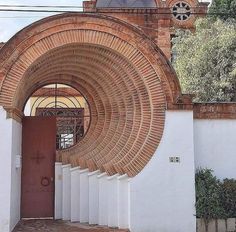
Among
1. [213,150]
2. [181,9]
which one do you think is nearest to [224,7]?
[181,9]

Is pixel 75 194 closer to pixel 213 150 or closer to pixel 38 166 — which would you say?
pixel 38 166

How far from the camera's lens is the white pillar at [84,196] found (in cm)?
1098

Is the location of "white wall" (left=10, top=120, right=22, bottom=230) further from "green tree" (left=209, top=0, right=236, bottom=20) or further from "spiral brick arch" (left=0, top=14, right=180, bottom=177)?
"green tree" (left=209, top=0, right=236, bottom=20)

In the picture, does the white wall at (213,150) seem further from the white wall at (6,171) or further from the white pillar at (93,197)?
the white wall at (6,171)

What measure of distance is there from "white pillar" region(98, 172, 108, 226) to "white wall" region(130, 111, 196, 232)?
3.95ft

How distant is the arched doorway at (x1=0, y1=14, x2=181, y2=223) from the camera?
945cm

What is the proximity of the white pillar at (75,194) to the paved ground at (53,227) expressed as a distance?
306 mm

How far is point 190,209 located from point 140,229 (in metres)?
1.20

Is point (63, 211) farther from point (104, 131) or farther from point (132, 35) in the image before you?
point (132, 35)

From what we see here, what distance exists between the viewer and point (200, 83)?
15.2 meters

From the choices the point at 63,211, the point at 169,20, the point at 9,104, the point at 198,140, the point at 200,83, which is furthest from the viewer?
the point at 169,20

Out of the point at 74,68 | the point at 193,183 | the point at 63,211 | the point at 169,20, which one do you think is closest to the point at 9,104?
the point at 74,68

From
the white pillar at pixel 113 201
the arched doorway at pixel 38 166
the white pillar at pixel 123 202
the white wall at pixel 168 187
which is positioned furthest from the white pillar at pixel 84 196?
the white wall at pixel 168 187

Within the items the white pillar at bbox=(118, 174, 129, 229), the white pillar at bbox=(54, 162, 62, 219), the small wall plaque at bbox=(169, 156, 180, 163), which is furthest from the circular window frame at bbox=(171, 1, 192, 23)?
the white pillar at bbox=(118, 174, 129, 229)
